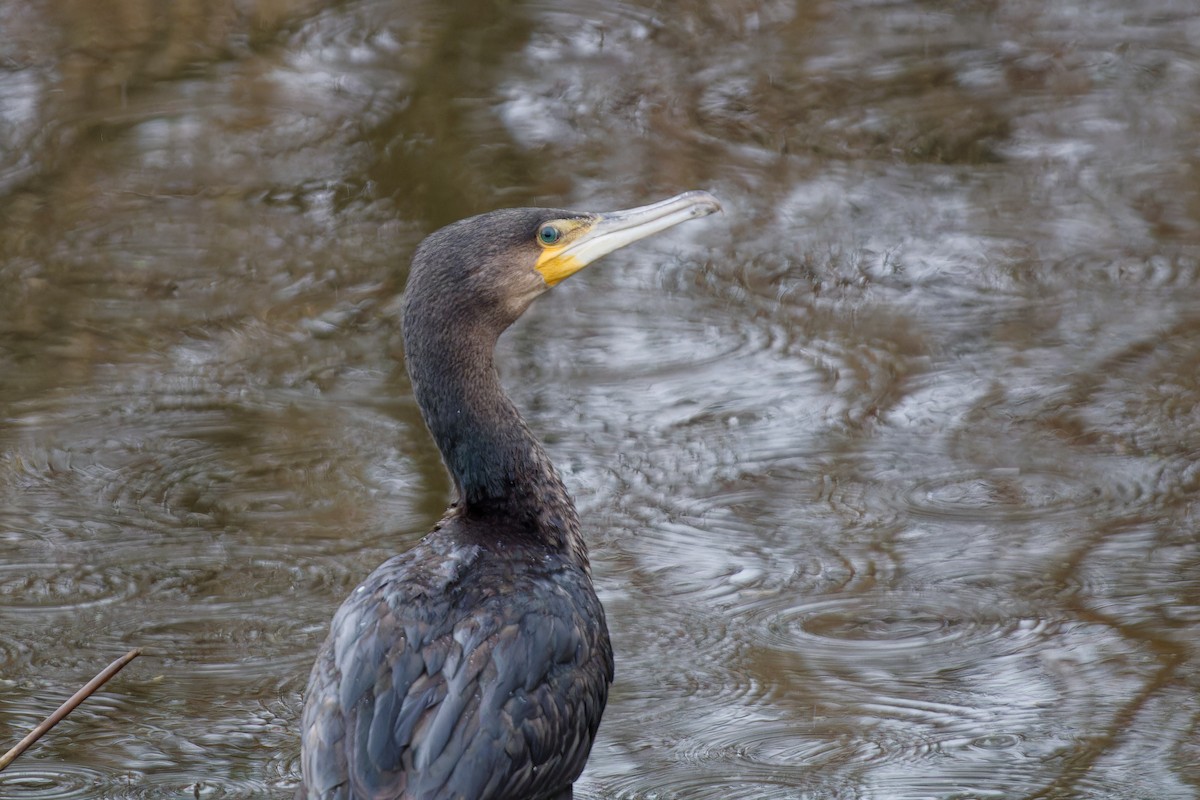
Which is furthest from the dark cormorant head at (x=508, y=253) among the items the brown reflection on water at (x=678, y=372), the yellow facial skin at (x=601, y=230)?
A: the brown reflection on water at (x=678, y=372)

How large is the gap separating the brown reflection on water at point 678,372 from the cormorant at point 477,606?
642mm

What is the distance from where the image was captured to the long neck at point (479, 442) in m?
4.57

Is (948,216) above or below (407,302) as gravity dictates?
below

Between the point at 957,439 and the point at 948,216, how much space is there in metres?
2.02

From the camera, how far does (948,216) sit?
8.07m

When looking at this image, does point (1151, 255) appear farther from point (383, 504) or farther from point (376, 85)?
point (376, 85)

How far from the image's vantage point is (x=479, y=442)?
15.1 feet

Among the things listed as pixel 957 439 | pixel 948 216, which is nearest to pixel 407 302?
pixel 957 439

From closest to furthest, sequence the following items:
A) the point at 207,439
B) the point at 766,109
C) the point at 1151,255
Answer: the point at 207,439, the point at 1151,255, the point at 766,109

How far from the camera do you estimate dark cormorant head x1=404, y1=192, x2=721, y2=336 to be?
179 inches

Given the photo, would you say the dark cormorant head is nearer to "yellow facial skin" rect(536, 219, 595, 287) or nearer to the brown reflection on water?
"yellow facial skin" rect(536, 219, 595, 287)

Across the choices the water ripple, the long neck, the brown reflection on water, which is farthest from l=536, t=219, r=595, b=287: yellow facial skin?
the water ripple

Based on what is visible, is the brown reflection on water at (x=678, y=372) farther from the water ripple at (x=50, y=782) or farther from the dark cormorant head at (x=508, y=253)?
the dark cormorant head at (x=508, y=253)

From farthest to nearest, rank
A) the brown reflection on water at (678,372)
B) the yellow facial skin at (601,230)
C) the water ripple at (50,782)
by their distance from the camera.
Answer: the brown reflection on water at (678,372)
the yellow facial skin at (601,230)
the water ripple at (50,782)
